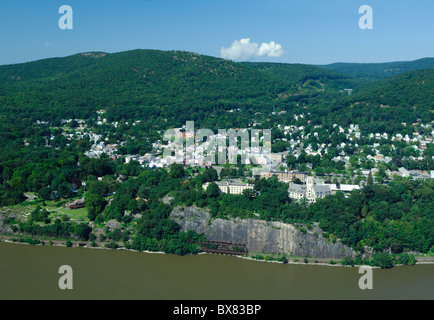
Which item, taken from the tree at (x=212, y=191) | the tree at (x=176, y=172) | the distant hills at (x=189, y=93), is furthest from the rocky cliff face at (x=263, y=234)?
the distant hills at (x=189, y=93)

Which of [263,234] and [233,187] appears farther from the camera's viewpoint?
[233,187]

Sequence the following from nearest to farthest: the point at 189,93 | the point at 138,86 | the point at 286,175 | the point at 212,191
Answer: the point at 212,191, the point at 286,175, the point at 189,93, the point at 138,86

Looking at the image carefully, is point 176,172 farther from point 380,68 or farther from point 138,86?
point 380,68

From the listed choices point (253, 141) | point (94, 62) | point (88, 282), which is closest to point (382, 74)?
point (94, 62)


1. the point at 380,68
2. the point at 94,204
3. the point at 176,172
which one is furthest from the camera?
the point at 380,68

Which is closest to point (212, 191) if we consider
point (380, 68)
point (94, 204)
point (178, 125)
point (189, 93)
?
point (94, 204)

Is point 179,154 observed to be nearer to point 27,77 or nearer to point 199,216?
point 199,216
